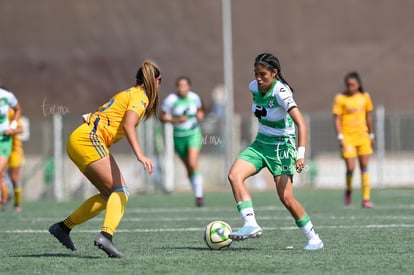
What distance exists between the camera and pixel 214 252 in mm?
9156

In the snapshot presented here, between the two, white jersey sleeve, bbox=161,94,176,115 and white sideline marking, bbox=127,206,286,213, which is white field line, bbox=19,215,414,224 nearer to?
white sideline marking, bbox=127,206,286,213

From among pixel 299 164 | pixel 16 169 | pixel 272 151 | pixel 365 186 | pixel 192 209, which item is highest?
pixel 272 151

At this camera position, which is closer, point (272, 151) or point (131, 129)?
point (131, 129)

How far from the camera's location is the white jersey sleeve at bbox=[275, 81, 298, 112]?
9172 mm

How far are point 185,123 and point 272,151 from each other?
7950mm

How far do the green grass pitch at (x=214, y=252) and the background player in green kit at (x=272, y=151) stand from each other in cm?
27

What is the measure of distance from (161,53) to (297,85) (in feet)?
13.8

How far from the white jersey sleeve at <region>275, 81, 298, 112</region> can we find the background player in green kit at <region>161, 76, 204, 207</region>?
769 centimetres

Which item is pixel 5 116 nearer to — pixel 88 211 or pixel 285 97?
pixel 88 211

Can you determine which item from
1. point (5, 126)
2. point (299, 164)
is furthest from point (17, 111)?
point (299, 164)

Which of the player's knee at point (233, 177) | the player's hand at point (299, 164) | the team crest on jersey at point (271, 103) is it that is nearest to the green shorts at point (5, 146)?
the player's knee at point (233, 177)

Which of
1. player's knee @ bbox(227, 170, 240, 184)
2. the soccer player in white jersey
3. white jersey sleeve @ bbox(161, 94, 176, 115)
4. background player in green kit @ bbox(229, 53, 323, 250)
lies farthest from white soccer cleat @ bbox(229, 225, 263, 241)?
white jersey sleeve @ bbox(161, 94, 176, 115)

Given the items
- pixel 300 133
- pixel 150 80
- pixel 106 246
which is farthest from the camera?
pixel 300 133

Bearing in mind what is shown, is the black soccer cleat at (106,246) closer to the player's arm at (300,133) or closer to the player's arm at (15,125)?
the player's arm at (300,133)
